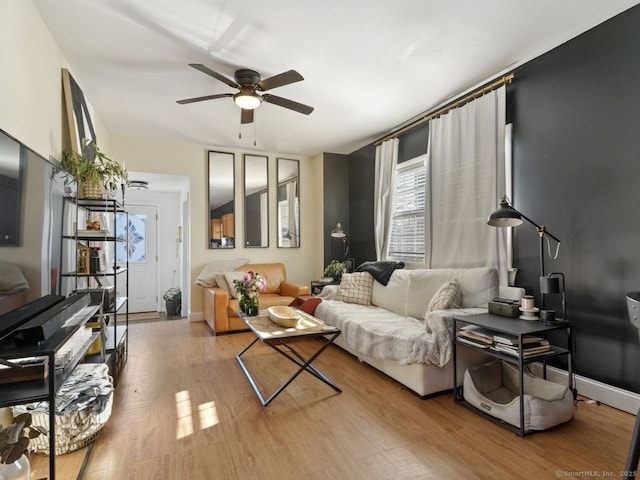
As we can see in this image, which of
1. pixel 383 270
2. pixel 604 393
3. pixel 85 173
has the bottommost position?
pixel 604 393

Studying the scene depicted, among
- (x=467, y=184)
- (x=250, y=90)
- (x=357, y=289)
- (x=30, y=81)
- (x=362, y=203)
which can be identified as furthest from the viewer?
(x=362, y=203)

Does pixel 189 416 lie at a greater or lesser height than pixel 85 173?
lesser

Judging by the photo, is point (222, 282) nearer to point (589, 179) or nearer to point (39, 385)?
point (39, 385)

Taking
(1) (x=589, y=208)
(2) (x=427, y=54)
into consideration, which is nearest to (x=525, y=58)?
(2) (x=427, y=54)

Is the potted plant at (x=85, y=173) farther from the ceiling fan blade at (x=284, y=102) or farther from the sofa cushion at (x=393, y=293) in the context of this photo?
the sofa cushion at (x=393, y=293)

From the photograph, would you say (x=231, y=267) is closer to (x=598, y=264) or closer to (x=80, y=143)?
(x=80, y=143)

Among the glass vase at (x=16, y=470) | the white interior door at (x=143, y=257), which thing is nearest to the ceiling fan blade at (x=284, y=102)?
the glass vase at (x=16, y=470)

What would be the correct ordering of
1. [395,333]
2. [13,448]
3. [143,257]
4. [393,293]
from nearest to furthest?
[13,448] → [395,333] → [393,293] → [143,257]

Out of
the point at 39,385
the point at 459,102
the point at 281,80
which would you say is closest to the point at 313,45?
the point at 281,80

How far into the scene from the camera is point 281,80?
8.98ft

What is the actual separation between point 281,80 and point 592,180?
248 cm

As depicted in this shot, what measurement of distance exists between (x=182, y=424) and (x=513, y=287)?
278 cm

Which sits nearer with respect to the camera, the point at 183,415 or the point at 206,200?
the point at 183,415

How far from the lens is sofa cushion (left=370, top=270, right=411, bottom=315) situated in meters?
3.63
